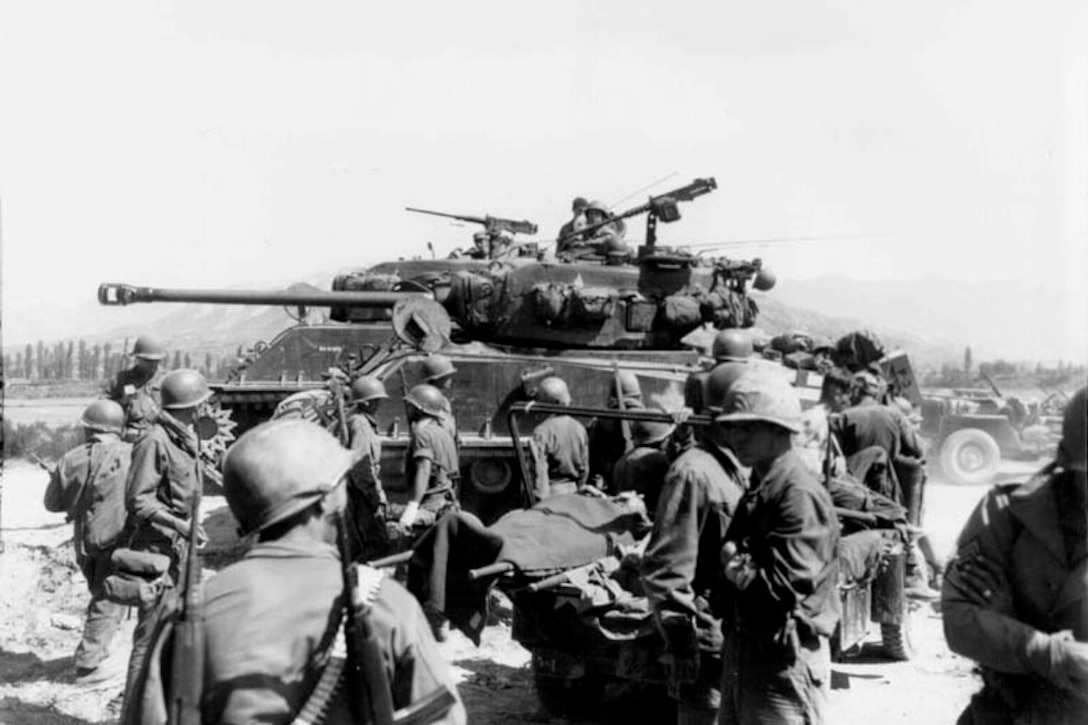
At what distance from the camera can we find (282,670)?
2.73 meters

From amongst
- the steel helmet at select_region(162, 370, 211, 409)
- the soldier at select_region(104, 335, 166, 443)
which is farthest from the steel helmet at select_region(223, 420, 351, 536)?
the soldier at select_region(104, 335, 166, 443)

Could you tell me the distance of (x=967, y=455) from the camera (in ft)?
67.4

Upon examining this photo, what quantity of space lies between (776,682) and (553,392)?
6.36 metres

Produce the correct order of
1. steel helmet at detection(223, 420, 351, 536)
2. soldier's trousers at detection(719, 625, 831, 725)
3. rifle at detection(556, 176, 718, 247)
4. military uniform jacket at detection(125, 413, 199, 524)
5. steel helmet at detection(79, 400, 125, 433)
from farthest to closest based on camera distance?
rifle at detection(556, 176, 718, 247), steel helmet at detection(79, 400, 125, 433), military uniform jacket at detection(125, 413, 199, 524), soldier's trousers at detection(719, 625, 831, 725), steel helmet at detection(223, 420, 351, 536)

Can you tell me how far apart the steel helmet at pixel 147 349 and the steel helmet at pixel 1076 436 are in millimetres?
9637

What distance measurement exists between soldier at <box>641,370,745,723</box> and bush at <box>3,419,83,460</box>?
19352 millimetres

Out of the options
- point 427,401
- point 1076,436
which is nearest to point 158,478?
point 427,401

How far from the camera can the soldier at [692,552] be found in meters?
4.86

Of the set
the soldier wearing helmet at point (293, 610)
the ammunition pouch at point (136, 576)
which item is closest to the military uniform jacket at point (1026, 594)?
the soldier wearing helmet at point (293, 610)

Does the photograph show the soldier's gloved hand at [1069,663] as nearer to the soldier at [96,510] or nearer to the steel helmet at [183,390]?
the steel helmet at [183,390]

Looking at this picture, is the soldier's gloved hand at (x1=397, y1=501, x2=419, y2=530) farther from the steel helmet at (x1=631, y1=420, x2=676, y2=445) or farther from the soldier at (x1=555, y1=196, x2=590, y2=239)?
the soldier at (x1=555, y1=196, x2=590, y2=239)

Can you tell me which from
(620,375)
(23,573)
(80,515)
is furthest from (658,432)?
(23,573)

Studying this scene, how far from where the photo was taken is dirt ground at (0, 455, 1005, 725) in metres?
7.36

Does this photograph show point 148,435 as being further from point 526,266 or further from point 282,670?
point 526,266
